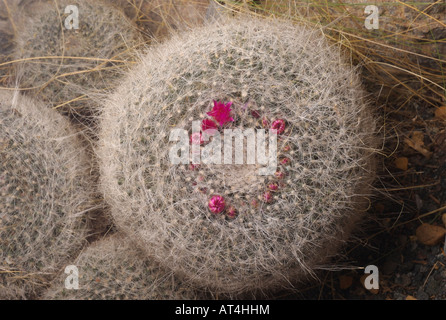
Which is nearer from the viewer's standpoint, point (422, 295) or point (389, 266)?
point (422, 295)

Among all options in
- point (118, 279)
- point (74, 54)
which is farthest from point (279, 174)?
point (74, 54)

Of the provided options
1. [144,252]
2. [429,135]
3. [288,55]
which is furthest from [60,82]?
[429,135]

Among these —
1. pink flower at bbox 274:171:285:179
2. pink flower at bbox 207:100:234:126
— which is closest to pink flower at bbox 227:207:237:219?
pink flower at bbox 274:171:285:179

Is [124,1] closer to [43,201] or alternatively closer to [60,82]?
[60,82]

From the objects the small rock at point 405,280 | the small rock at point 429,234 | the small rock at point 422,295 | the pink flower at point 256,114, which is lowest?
the small rock at point 422,295

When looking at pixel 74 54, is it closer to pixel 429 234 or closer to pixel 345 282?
pixel 345 282

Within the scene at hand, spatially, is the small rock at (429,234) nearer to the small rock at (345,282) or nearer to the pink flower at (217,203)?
the small rock at (345,282)

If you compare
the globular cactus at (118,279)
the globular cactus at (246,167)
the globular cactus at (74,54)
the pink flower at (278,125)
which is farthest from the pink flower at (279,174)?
the globular cactus at (74,54)
